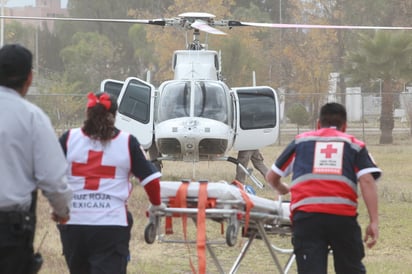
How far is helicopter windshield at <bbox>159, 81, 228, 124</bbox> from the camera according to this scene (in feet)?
62.2

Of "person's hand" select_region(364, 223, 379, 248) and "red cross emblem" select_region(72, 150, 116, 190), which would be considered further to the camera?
"person's hand" select_region(364, 223, 379, 248)

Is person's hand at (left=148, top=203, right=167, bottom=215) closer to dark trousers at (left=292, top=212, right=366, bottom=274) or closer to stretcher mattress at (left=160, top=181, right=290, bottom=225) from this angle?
stretcher mattress at (left=160, top=181, right=290, bottom=225)

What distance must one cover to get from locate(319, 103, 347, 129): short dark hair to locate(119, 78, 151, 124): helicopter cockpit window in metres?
12.2

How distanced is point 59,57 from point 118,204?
66.5 meters

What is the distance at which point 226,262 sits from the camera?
11344 mm

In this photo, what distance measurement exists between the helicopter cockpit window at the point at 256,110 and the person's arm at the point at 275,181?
40.4 ft

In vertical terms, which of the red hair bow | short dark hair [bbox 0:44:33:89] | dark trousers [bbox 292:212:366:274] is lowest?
dark trousers [bbox 292:212:366:274]

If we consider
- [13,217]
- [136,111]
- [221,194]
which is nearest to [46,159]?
[13,217]

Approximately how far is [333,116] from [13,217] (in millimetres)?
2713

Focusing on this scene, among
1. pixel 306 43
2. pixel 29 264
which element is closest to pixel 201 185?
pixel 29 264

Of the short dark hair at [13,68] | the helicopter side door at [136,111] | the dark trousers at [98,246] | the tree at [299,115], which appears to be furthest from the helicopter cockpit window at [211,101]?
the tree at [299,115]

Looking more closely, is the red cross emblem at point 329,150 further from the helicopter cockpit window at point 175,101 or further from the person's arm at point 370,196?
the helicopter cockpit window at point 175,101

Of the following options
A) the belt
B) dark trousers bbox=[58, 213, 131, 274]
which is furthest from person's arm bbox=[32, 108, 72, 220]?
dark trousers bbox=[58, 213, 131, 274]

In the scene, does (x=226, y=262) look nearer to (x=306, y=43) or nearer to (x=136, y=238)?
(x=136, y=238)
